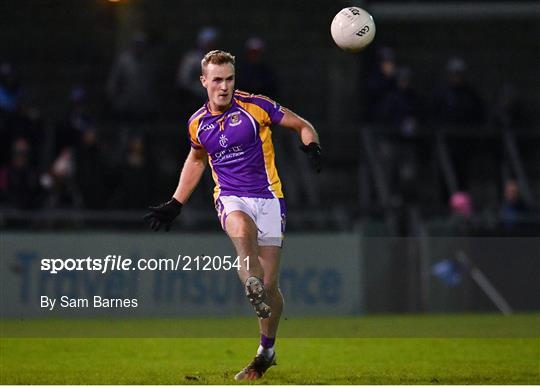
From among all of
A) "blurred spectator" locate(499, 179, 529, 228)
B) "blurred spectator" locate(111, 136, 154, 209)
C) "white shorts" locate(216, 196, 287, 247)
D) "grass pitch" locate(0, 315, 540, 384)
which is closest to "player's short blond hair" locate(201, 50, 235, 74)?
"white shorts" locate(216, 196, 287, 247)

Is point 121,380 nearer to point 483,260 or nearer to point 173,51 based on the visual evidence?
point 483,260

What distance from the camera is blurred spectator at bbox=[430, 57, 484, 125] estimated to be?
21.3 meters

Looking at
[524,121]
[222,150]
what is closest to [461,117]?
[524,121]

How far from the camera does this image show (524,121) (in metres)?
22.7

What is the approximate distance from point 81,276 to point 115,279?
0.69 metres

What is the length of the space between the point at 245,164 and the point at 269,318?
124 cm

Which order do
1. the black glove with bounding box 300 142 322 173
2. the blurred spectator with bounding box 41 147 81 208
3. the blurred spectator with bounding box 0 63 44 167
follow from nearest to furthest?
the black glove with bounding box 300 142 322 173, the blurred spectator with bounding box 41 147 81 208, the blurred spectator with bounding box 0 63 44 167

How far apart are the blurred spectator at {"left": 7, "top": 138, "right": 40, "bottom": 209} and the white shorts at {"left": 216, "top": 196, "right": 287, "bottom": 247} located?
7661mm

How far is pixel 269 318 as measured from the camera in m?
11.3

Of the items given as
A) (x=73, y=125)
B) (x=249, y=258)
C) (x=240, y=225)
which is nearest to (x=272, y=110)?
(x=240, y=225)

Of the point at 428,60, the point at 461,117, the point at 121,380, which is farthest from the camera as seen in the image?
the point at 428,60

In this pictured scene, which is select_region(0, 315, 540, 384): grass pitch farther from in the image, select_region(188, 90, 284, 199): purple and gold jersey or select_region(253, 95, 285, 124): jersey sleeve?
select_region(253, 95, 285, 124): jersey sleeve

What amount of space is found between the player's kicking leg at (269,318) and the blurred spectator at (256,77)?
8650mm

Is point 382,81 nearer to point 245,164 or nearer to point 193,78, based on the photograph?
point 193,78
